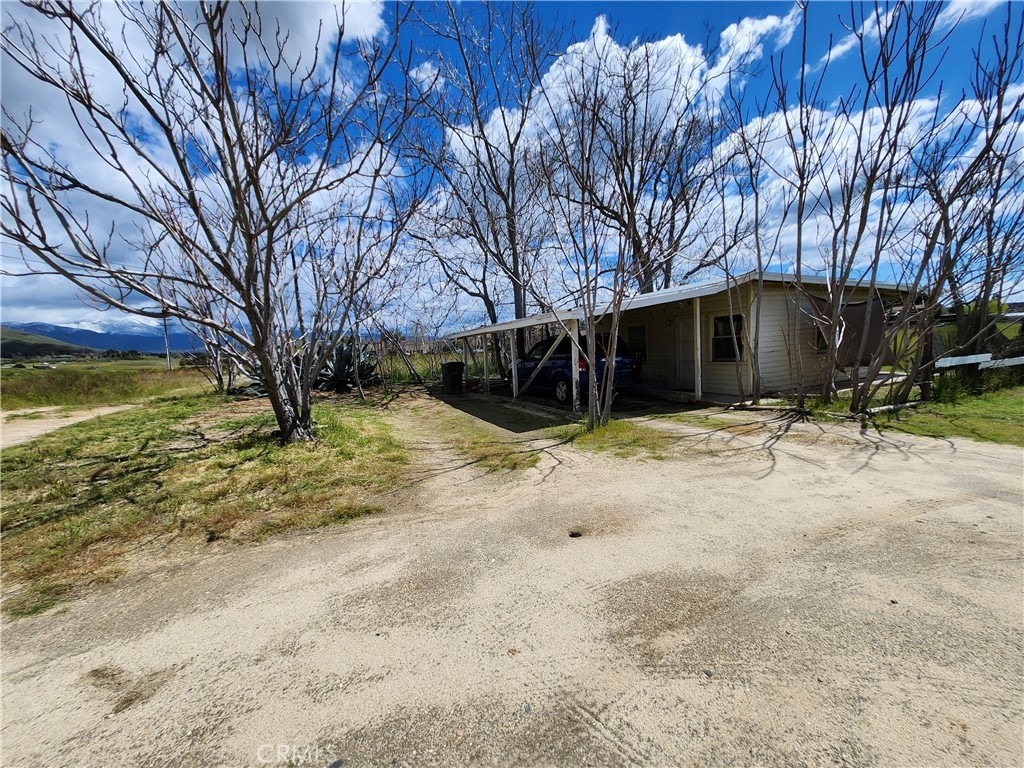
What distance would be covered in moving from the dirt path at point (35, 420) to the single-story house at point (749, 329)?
401 inches

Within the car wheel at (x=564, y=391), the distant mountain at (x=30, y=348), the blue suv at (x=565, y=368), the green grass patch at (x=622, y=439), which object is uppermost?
the distant mountain at (x=30, y=348)

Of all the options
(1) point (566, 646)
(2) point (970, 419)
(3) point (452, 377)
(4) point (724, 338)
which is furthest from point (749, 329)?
(1) point (566, 646)

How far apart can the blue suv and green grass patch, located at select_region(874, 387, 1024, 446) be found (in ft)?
15.4

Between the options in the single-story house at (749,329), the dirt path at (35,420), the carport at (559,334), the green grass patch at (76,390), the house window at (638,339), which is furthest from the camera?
the house window at (638,339)

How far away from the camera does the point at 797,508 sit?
3.85 meters

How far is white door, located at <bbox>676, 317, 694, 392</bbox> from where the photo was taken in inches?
483

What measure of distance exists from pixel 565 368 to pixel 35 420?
1287 centimetres

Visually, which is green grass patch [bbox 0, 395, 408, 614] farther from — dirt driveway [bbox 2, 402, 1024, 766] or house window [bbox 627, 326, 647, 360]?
house window [bbox 627, 326, 647, 360]

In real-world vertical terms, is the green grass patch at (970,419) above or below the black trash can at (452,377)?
below

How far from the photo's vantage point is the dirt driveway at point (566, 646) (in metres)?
1.68

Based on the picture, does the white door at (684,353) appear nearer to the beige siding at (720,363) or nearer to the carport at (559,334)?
the beige siding at (720,363)

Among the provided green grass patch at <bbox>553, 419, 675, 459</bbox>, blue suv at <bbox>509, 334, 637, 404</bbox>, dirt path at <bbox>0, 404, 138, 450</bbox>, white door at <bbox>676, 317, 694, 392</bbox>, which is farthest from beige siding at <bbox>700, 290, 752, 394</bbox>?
dirt path at <bbox>0, 404, 138, 450</bbox>

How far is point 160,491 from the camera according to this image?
4.72m

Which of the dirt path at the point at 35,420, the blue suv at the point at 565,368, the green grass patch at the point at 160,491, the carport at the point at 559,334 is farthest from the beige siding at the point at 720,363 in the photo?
the dirt path at the point at 35,420
